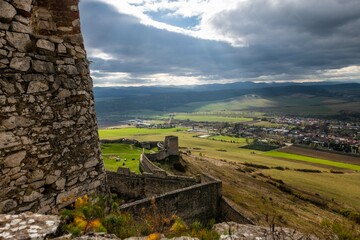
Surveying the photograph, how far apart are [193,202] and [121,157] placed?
659 inches

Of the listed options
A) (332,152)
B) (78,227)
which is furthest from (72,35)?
(332,152)

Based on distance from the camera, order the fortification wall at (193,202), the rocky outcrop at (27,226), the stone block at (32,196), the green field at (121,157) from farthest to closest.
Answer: the green field at (121,157)
the fortification wall at (193,202)
the stone block at (32,196)
the rocky outcrop at (27,226)

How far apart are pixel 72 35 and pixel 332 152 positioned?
120046 millimetres

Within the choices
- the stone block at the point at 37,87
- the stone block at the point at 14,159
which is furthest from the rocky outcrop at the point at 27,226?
the stone block at the point at 37,87

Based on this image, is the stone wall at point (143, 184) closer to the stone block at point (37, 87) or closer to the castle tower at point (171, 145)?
the castle tower at point (171, 145)

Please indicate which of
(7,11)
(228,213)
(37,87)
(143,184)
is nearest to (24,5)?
(7,11)

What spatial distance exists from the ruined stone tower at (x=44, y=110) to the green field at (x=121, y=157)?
24699 mm

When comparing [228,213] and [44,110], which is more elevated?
[44,110]

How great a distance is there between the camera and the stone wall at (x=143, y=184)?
88.6 ft

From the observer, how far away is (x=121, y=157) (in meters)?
38.4

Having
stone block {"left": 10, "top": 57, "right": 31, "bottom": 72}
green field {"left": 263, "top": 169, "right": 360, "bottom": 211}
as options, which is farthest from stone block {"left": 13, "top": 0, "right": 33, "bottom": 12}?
green field {"left": 263, "top": 169, "right": 360, "bottom": 211}

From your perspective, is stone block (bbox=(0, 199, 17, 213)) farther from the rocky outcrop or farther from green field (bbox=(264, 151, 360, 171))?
green field (bbox=(264, 151, 360, 171))

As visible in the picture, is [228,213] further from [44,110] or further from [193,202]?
[44,110]

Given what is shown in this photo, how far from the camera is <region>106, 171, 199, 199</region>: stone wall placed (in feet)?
88.6
